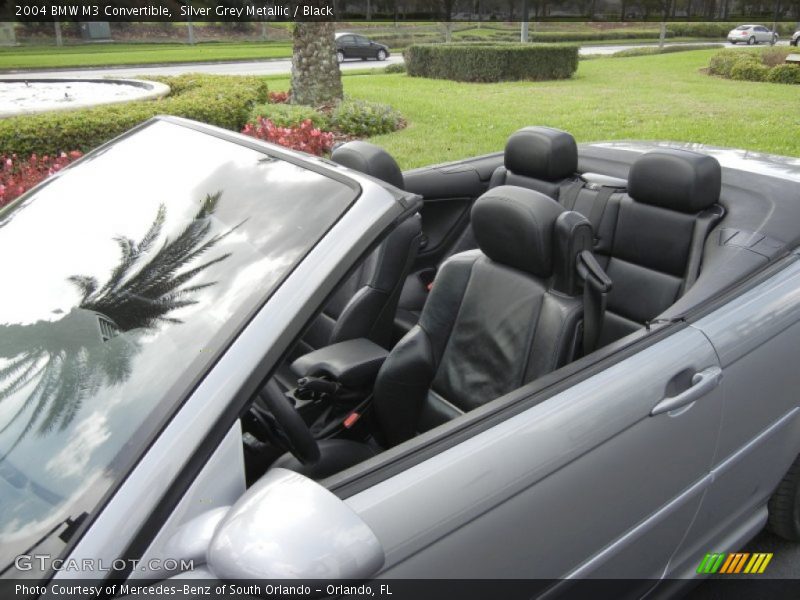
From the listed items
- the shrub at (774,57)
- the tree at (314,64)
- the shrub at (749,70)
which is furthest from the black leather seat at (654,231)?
the shrub at (774,57)

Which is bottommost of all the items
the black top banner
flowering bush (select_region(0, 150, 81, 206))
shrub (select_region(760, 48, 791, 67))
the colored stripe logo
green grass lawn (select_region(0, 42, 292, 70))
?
the colored stripe logo

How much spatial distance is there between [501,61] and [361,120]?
904cm

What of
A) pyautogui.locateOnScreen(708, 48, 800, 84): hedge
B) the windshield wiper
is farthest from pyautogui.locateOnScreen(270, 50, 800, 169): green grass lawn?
the windshield wiper

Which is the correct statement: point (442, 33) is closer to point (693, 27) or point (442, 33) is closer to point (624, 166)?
point (693, 27)

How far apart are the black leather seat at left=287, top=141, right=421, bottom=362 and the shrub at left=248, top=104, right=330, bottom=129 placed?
5.27 metres

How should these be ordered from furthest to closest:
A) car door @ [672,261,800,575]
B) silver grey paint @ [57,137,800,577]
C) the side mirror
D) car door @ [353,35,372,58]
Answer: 1. car door @ [353,35,372,58]
2. car door @ [672,261,800,575]
3. silver grey paint @ [57,137,800,577]
4. the side mirror

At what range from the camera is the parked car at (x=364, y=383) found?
46.5 inches

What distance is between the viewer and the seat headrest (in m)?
2.07

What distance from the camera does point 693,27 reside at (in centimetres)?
3753

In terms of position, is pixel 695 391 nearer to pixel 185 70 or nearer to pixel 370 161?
pixel 370 161

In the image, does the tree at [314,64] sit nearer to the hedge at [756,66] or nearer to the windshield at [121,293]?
the windshield at [121,293]

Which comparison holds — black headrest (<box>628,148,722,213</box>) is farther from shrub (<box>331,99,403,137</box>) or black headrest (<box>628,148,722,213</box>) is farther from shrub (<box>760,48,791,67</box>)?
shrub (<box>760,48,791,67</box>)

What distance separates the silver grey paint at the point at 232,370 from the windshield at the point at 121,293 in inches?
1.5

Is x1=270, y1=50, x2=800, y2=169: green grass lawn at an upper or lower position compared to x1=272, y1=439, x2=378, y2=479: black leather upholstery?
upper
